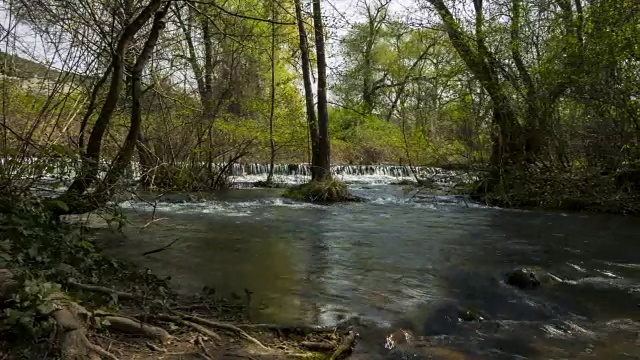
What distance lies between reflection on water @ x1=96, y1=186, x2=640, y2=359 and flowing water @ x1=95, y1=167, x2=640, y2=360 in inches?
0.8

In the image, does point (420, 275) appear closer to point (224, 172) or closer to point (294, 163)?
point (224, 172)

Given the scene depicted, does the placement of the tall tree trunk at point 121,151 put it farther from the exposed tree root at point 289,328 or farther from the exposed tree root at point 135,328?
the exposed tree root at point 289,328

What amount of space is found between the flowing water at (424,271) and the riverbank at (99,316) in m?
0.41

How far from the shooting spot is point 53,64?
537 centimetres

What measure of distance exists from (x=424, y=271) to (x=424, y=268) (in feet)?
0.55

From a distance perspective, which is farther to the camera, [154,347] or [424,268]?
[424,268]

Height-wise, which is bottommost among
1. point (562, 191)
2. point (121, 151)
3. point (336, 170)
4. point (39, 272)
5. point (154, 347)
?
point (154, 347)

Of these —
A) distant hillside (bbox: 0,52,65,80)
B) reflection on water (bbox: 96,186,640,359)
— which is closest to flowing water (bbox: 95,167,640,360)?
reflection on water (bbox: 96,186,640,359)

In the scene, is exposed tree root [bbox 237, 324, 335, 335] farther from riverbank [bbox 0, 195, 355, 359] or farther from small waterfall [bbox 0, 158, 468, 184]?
small waterfall [bbox 0, 158, 468, 184]

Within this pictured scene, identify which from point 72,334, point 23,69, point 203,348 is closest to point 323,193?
point 23,69

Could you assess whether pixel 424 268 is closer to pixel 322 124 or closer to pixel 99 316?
pixel 99 316

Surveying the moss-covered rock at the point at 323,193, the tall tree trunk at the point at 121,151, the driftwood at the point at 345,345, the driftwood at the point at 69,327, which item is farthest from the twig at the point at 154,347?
the moss-covered rock at the point at 323,193

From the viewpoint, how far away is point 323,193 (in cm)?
1456

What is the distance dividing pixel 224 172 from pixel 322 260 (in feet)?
32.2
